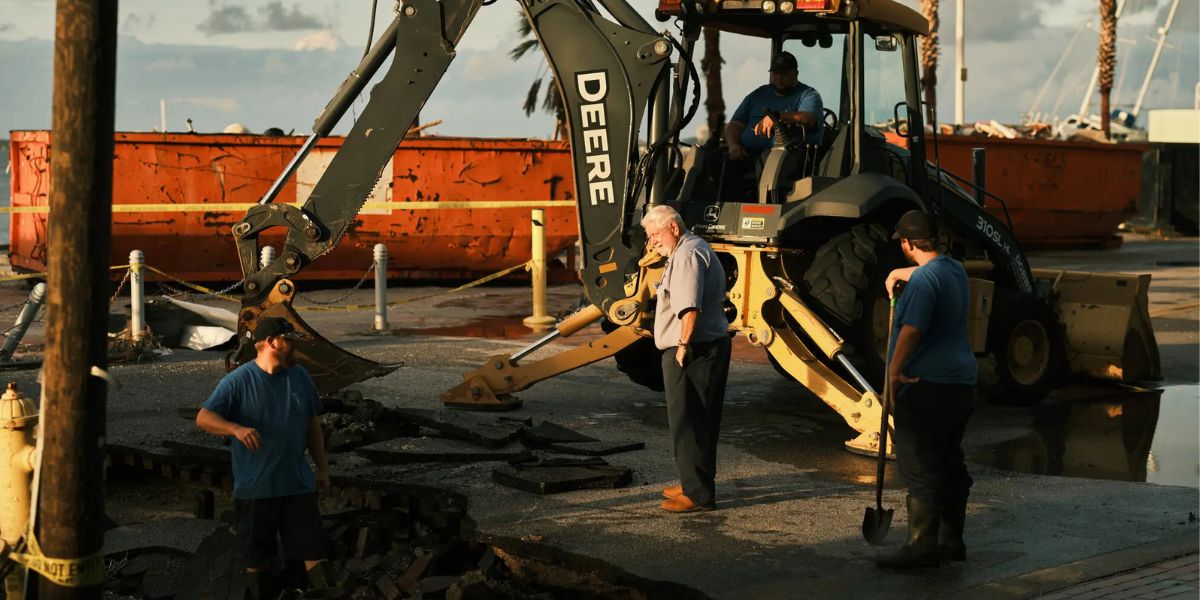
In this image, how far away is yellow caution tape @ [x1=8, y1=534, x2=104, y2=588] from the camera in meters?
5.27

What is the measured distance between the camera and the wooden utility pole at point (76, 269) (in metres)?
5.01

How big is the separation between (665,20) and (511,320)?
7.68 metres

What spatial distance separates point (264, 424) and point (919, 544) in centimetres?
307

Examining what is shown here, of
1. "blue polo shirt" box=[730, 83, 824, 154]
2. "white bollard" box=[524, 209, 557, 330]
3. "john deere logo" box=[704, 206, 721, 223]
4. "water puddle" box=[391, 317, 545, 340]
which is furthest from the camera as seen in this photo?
"white bollard" box=[524, 209, 557, 330]

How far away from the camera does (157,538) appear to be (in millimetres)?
7953

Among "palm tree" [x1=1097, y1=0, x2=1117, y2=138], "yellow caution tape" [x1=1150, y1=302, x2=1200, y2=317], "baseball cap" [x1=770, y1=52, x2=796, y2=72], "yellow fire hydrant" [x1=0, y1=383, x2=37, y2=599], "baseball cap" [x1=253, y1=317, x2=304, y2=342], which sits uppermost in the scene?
"palm tree" [x1=1097, y1=0, x2=1117, y2=138]

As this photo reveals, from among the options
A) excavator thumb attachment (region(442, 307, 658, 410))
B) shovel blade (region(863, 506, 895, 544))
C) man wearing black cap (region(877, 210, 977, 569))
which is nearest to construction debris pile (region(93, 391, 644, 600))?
excavator thumb attachment (region(442, 307, 658, 410))

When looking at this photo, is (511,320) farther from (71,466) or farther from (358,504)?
(71,466)

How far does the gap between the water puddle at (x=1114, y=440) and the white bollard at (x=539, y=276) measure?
6.48 meters

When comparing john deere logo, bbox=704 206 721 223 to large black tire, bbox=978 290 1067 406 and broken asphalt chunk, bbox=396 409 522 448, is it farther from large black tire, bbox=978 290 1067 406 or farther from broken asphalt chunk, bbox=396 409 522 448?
large black tire, bbox=978 290 1067 406

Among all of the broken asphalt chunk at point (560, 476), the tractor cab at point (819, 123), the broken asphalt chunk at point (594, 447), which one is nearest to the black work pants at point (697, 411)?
the broken asphalt chunk at point (560, 476)

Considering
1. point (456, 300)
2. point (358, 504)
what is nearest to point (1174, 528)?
point (358, 504)

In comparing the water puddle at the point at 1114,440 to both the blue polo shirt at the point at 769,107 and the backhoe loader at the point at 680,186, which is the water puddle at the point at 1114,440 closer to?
the backhoe loader at the point at 680,186

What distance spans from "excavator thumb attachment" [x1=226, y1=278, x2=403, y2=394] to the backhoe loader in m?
0.01
